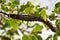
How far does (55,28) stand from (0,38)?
126 mm

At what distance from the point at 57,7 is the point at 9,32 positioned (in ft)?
0.57

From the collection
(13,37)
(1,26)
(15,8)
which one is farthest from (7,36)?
(15,8)

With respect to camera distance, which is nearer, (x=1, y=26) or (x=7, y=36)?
(x=7, y=36)

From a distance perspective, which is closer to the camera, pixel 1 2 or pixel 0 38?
pixel 0 38

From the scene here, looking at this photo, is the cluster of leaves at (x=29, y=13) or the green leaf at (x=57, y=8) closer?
the cluster of leaves at (x=29, y=13)

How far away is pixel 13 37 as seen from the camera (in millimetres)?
325

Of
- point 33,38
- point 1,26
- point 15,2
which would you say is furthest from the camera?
point 15,2

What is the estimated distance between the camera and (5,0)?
602mm

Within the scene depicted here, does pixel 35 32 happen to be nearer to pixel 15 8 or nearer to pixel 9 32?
pixel 9 32

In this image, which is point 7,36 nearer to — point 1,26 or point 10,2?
point 1,26

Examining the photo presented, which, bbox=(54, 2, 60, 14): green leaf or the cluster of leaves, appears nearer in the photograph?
the cluster of leaves

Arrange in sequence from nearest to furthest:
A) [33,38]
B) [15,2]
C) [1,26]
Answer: [33,38] < [1,26] < [15,2]

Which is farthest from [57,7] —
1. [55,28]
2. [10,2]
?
[10,2]

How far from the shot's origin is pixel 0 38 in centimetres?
33
